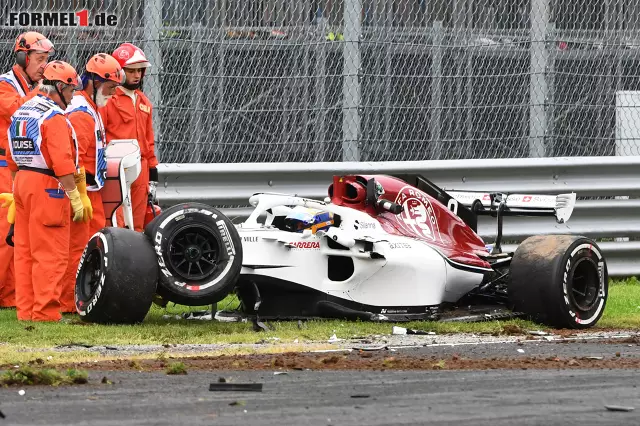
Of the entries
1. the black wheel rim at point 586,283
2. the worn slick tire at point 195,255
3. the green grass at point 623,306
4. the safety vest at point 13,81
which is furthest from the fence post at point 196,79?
the green grass at point 623,306

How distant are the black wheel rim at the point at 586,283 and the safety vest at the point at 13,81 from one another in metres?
4.41

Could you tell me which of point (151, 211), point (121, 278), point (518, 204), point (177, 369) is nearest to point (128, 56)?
point (151, 211)

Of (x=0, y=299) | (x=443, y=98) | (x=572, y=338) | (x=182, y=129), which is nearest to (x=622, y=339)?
(x=572, y=338)

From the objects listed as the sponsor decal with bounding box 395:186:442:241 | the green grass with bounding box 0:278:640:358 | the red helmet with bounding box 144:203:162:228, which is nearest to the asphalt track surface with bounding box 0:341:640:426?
the green grass with bounding box 0:278:640:358

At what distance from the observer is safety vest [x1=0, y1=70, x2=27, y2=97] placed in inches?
424

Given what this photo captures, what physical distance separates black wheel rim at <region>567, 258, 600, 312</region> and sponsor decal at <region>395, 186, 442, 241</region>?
979 mm

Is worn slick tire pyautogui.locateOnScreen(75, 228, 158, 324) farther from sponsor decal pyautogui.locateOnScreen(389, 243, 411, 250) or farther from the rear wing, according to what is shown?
the rear wing

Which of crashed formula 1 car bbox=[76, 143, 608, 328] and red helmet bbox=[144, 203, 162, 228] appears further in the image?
→ red helmet bbox=[144, 203, 162, 228]

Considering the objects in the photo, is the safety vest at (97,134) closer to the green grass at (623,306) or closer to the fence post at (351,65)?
the fence post at (351,65)

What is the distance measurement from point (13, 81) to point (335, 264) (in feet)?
10.3

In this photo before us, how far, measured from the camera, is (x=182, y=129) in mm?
10766

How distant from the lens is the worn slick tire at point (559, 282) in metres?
9.17

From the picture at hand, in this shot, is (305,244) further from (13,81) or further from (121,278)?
(13,81)

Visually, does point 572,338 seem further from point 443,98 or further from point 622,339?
point 443,98
